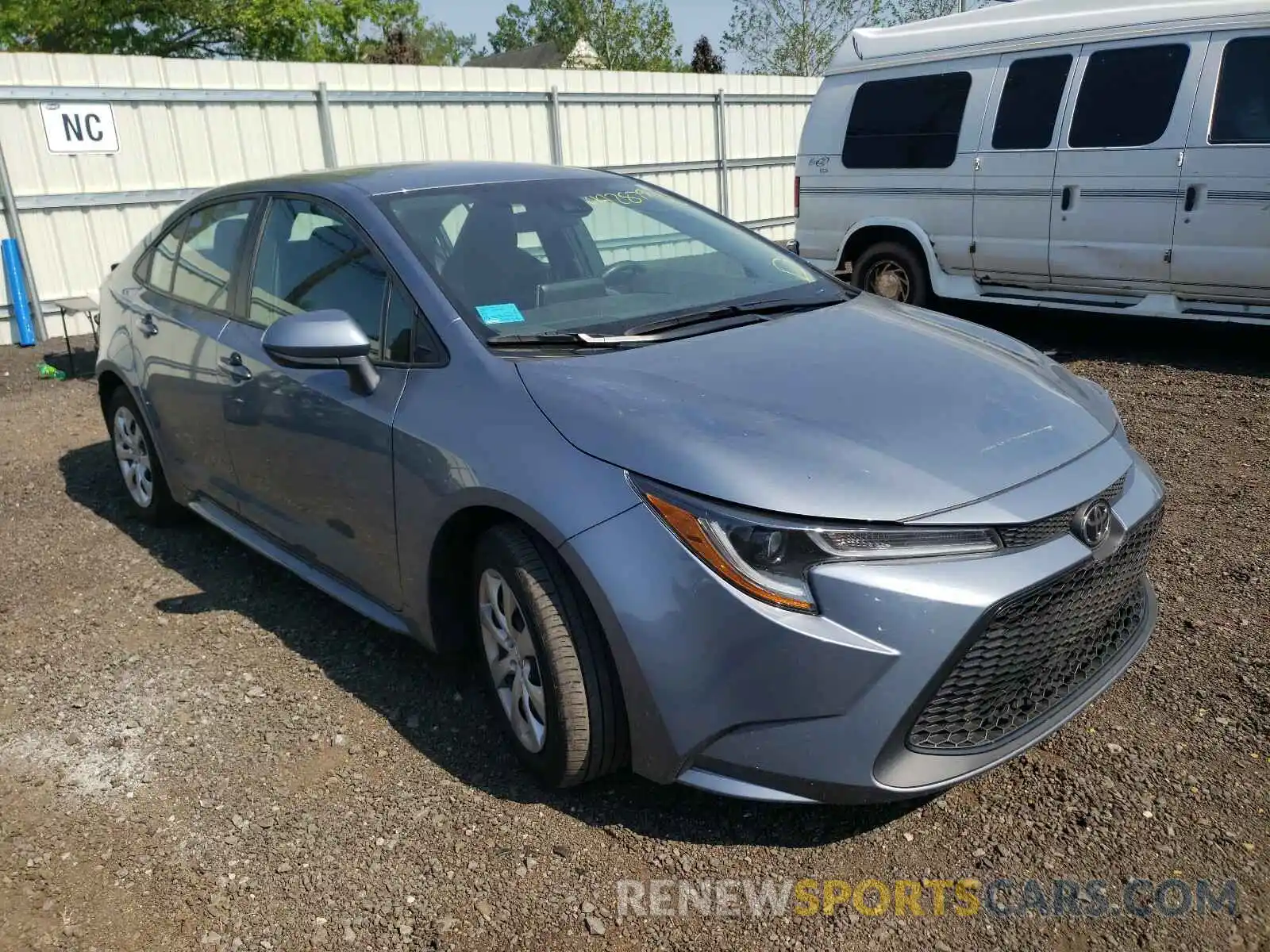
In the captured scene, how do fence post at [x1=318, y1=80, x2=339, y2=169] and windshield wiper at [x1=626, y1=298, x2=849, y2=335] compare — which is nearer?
windshield wiper at [x1=626, y1=298, x2=849, y2=335]

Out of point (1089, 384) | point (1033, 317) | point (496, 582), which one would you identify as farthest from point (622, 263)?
point (1033, 317)

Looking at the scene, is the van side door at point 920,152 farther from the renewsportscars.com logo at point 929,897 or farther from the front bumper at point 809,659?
the renewsportscars.com logo at point 929,897

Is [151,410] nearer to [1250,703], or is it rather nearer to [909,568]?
[909,568]

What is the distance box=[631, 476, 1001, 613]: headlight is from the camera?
7.29 feet

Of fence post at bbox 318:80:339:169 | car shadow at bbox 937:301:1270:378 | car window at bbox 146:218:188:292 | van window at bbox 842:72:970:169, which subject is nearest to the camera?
car window at bbox 146:218:188:292

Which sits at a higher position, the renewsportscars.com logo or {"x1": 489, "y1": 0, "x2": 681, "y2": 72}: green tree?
{"x1": 489, "y1": 0, "x2": 681, "y2": 72}: green tree

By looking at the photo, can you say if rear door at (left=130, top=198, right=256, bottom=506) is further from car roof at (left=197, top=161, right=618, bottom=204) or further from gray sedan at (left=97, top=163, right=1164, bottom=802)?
car roof at (left=197, top=161, right=618, bottom=204)

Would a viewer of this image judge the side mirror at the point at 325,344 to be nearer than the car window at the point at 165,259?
Yes

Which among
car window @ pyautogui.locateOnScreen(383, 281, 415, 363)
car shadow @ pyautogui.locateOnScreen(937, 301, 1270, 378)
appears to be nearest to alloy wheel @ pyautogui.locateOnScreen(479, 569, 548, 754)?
car window @ pyautogui.locateOnScreen(383, 281, 415, 363)

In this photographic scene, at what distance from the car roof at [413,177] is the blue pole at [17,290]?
21.8 feet

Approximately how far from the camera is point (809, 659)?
7.21ft

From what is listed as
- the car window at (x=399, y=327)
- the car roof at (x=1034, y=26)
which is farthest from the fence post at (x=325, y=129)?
the car window at (x=399, y=327)

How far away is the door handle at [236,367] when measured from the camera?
368 centimetres

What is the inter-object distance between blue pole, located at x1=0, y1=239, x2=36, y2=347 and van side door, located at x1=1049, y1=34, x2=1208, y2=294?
28.6ft
